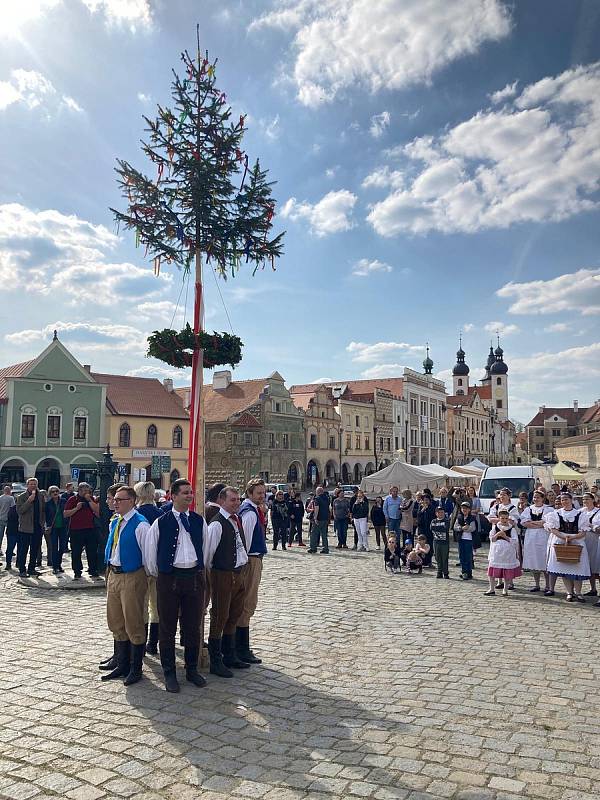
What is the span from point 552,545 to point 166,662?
24.3ft

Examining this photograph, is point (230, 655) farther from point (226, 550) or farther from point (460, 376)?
point (460, 376)

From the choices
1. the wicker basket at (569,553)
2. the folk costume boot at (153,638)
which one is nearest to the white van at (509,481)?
the wicker basket at (569,553)

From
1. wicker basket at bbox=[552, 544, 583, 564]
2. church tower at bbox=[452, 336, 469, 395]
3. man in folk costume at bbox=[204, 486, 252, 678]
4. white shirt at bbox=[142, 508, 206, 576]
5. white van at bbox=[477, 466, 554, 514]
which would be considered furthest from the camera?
church tower at bbox=[452, 336, 469, 395]

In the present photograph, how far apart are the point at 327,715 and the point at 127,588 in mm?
2396

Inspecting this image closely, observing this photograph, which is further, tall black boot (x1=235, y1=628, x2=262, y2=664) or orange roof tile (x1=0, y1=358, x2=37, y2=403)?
orange roof tile (x1=0, y1=358, x2=37, y2=403)

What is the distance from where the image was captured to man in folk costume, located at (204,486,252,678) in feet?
22.0

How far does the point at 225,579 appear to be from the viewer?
6738 millimetres

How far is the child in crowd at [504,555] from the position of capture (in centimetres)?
1103

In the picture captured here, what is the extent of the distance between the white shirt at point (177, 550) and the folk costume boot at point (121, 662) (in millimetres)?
861

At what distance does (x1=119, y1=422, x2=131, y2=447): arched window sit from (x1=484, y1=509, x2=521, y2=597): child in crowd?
37.2 m

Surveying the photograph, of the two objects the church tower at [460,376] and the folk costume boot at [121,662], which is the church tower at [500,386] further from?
the folk costume boot at [121,662]

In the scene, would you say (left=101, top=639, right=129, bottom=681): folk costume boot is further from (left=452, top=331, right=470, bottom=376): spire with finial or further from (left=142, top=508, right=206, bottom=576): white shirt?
(left=452, top=331, right=470, bottom=376): spire with finial

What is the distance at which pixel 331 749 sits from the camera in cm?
473

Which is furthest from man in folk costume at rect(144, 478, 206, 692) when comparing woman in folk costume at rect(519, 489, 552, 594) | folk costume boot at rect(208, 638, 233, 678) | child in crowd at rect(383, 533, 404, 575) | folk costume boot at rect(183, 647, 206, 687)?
child in crowd at rect(383, 533, 404, 575)
